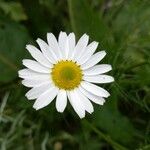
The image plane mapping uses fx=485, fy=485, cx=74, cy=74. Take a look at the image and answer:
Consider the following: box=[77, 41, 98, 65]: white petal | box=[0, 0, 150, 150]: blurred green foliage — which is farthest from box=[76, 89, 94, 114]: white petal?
box=[0, 0, 150, 150]: blurred green foliage

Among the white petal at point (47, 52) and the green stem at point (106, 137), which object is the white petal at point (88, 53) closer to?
the white petal at point (47, 52)

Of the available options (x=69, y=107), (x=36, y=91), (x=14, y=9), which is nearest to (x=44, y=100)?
(x=36, y=91)

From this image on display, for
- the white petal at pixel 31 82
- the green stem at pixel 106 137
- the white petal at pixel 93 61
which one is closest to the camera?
the white petal at pixel 31 82

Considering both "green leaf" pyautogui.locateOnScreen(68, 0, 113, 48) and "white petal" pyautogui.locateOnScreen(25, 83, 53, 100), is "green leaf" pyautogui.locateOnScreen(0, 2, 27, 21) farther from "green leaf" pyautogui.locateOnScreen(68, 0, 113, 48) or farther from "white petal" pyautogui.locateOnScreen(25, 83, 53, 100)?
"white petal" pyautogui.locateOnScreen(25, 83, 53, 100)

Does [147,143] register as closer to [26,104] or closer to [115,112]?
[115,112]

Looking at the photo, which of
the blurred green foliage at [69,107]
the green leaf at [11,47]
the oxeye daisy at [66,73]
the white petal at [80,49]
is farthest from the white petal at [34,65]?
the green leaf at [11,47]

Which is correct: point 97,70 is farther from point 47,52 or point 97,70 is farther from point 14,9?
point 14,9

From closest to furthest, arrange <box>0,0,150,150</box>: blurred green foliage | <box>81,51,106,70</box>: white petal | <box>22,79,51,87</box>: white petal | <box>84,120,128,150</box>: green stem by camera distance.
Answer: <box>22,79,51,87</box>: white petal, <box>81,51,106,70</box>: white petal, <box>84,120,128,150</box>: green stem, <box>0,0,150,150</box>: blurred green foliage
